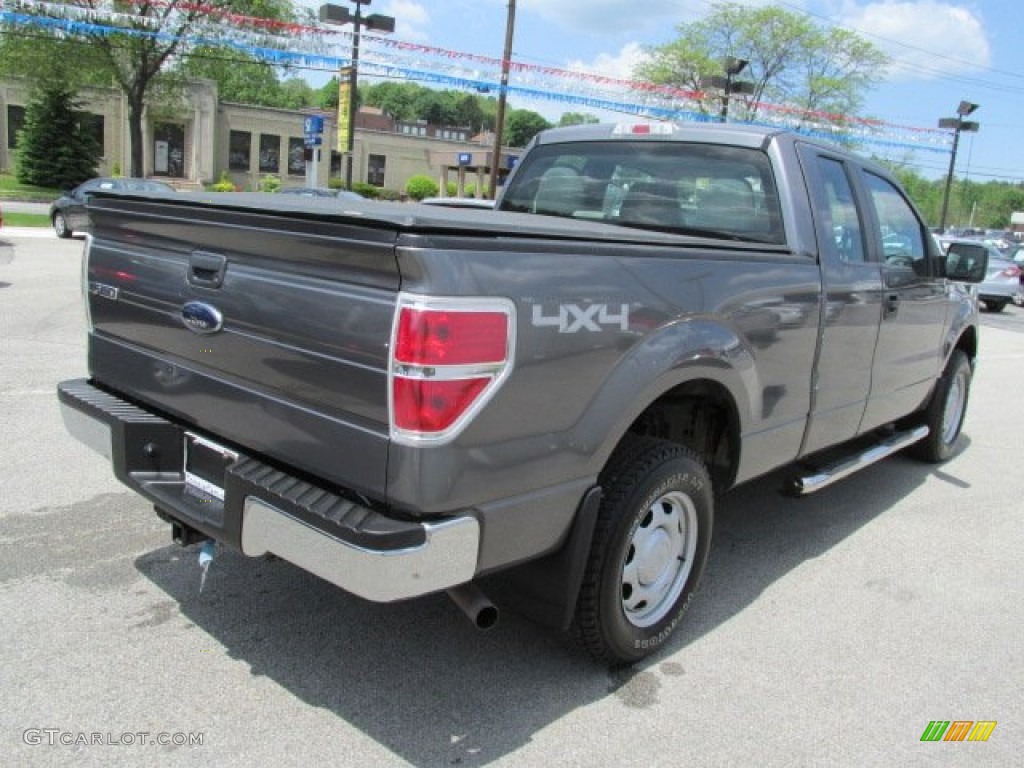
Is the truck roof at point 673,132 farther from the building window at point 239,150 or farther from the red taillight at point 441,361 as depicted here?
the building window at point 239,150

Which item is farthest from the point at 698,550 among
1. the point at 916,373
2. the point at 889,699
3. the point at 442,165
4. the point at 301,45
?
the point at 442,165

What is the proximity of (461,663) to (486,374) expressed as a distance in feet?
4.46

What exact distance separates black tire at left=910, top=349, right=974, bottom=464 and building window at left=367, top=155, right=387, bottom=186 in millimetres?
58568

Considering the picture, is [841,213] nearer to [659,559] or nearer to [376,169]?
[659,559]

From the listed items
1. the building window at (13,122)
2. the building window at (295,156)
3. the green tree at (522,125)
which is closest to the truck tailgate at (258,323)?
the building window at (13,122)

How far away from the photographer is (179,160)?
168 feet

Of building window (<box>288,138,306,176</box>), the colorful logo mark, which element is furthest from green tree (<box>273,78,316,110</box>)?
the colorful logo mark

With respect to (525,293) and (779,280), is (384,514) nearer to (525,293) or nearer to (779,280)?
(525,293)

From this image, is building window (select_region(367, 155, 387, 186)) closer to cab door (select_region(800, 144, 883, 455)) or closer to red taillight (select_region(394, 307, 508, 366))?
cab door (select_region(800, 144, 883, 455))

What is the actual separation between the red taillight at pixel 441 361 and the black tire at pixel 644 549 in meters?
0.81

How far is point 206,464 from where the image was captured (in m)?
3.00

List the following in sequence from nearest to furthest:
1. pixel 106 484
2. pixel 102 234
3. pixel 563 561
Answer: pixel 563 561 → pixel 102 234 → pixel 106 484

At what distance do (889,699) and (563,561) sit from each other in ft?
4.61

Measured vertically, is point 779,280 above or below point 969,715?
above
